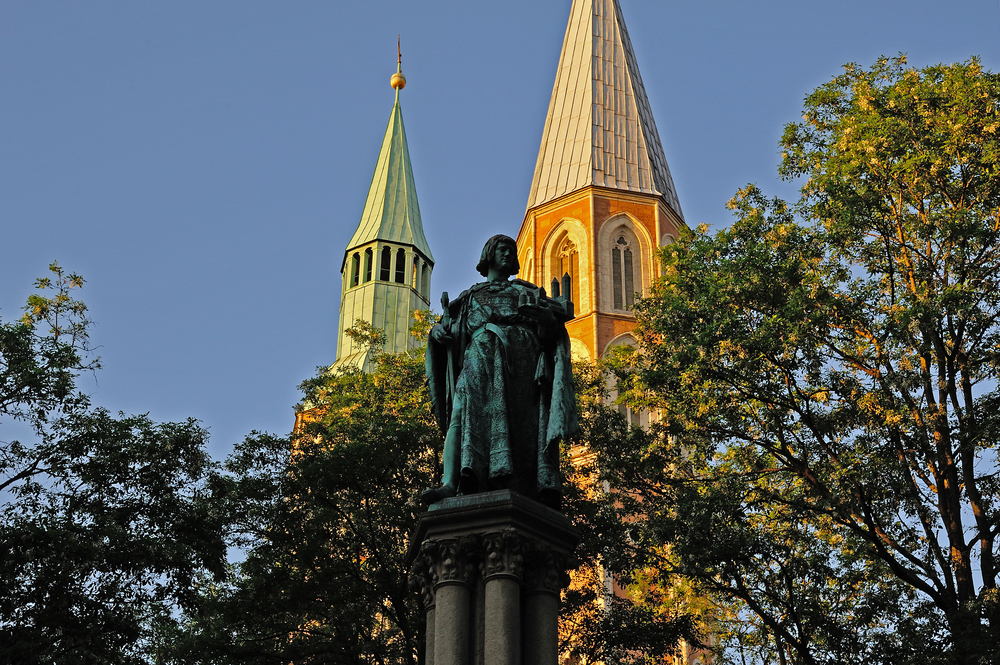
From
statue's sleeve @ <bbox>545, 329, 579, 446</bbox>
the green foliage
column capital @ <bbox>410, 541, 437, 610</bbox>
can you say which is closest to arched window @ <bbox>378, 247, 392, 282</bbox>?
the green foliage

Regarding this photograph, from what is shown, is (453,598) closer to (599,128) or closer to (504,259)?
(504,259)

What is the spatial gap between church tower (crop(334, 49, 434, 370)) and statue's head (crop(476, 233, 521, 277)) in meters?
42.2

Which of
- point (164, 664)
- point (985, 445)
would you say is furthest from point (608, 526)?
point (164, 664)

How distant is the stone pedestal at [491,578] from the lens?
8133 millimetres

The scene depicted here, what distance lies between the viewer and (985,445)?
1708 centimetres

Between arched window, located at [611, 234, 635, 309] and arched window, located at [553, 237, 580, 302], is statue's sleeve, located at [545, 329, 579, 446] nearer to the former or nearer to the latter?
arched window, located at [611, 234, 635, 309]

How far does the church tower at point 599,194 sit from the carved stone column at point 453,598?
4069 centimetres

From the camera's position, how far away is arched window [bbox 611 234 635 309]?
5209 cm

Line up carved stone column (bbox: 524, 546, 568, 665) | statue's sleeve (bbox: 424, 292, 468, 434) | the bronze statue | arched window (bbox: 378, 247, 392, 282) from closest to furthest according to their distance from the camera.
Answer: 1. carved stone column (bbox: 524, 546, 568, 665)
2. the bronze statue
3. statue's sleeve (bbox: 424, 292, 468, 434)
4. arched window (bbox: 378, 247, 392, 282)

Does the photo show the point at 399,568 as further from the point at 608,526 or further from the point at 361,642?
the point at 608,526

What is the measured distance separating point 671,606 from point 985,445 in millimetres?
6556

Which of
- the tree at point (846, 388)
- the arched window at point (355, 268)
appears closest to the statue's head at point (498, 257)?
the tree at point (846, 388)

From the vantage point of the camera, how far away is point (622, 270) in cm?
5300

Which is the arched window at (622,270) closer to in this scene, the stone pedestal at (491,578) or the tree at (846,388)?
the tree at (846,388)
